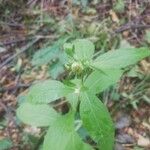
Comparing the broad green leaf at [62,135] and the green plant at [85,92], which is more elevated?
the green plant at [85,92]

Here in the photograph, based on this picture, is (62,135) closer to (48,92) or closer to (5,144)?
(48,92)

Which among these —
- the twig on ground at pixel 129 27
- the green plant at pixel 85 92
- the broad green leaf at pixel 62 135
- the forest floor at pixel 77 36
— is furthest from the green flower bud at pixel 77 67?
the twig on ground at pixel 129 27

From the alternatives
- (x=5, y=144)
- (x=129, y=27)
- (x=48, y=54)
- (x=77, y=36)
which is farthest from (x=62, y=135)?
(x=129, y=27)

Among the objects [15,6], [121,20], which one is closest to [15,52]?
[15,6]

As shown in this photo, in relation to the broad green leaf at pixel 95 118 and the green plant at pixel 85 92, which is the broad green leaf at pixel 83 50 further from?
the broad green leaf at pixel 95 118

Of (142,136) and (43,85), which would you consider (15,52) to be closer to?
(142,136)

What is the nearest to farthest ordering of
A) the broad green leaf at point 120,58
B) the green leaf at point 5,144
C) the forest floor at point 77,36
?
the broad green leaf at point 120,58, the green leaf at point 5,144, the forest floor at point 77,36
